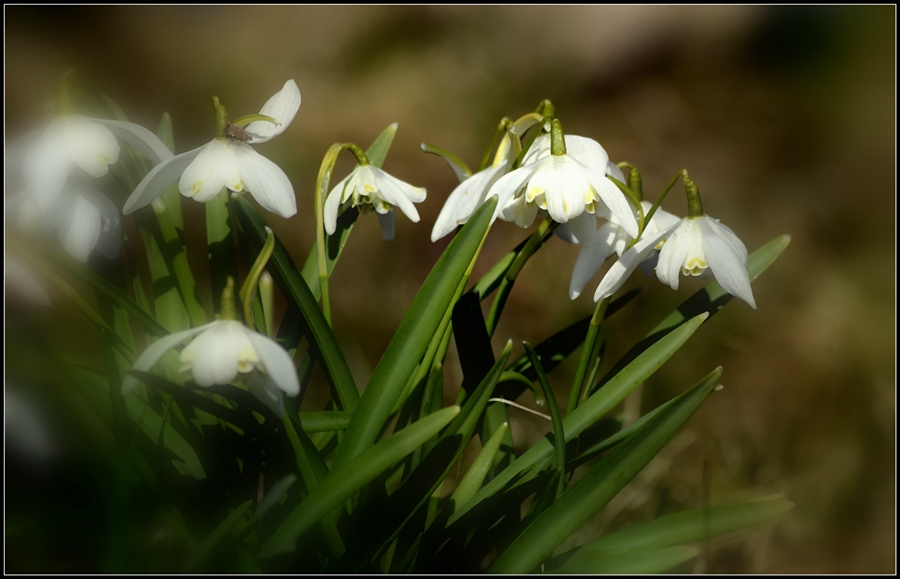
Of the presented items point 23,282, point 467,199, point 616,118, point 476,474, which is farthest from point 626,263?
point 616,118

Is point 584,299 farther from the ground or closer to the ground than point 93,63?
closer to the ground

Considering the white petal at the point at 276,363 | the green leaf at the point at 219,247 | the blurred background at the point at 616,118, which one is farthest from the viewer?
the blurred background at the point at 616,118

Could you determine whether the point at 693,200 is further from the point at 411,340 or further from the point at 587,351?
the point at 411,340

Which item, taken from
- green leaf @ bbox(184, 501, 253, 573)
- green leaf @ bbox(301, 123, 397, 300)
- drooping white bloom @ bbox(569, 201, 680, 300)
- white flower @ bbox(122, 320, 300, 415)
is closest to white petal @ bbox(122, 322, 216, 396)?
white flower @ bbox(122, 320, 300, 415)

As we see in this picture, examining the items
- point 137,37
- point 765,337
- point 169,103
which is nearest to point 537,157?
point 765,337

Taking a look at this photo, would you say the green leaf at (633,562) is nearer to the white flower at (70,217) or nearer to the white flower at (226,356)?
the white flower at (226,356)

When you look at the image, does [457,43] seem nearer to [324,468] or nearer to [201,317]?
[201,317]

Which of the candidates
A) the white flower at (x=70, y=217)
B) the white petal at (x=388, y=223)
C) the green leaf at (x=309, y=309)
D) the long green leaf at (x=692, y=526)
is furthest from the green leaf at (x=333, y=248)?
the long green leaf at (x=692, y=526)
